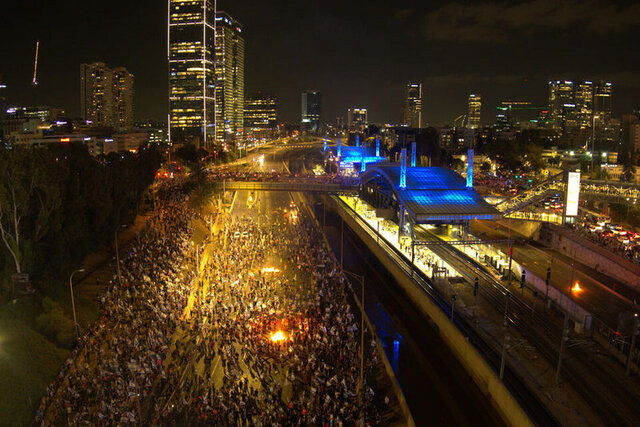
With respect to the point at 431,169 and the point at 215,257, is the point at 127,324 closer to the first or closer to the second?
the point at 215,257

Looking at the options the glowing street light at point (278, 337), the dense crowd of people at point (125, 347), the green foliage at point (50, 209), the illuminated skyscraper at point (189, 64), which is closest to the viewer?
the dense crowd of people at point (125, 347)

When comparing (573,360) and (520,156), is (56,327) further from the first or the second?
(520,156)

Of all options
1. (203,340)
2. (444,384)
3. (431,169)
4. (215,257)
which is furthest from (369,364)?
(431,169)

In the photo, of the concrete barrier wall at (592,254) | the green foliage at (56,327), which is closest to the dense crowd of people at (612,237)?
the concrete barrier wall at (592,254)

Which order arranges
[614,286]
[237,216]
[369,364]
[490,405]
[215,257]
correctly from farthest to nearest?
1. [237,216]
2. [215,257]
3. [614,286]
4. [369,364]
5. [490,405]

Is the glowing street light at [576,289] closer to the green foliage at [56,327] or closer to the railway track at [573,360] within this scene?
the railway track at [573,360]

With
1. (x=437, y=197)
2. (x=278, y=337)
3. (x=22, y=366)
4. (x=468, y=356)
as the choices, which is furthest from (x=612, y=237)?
(x=22, y=366)
